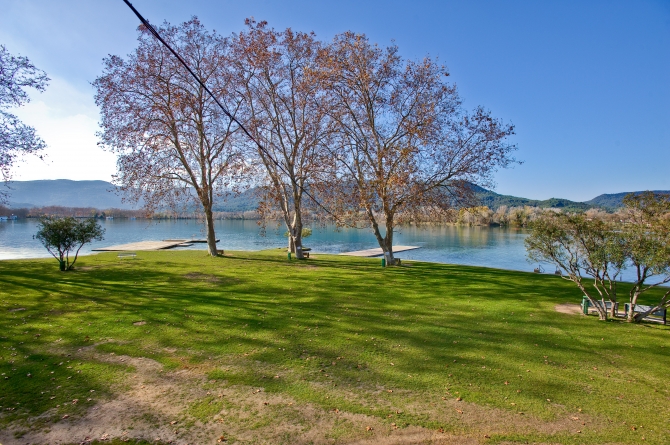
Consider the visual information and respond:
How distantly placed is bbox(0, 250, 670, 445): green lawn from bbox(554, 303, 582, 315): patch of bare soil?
10.0 inches

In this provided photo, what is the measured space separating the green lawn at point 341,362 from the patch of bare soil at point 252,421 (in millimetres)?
24

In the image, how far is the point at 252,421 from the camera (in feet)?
13.7

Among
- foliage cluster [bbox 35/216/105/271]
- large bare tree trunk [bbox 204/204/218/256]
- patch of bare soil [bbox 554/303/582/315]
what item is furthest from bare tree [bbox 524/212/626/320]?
large bare tree trunk [bbox 204/204/218/256]

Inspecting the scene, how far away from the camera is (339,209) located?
1875 centimetres

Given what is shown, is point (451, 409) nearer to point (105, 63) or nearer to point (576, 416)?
point (576, 416)

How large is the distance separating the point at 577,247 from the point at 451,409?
666cm

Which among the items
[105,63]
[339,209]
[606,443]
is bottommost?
[606,443]

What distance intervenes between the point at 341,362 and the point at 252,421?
2.03 meters

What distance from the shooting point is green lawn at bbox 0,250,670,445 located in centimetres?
420

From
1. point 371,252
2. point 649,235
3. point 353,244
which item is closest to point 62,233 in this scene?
point 649,235

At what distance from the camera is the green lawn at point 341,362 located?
4.20 metres

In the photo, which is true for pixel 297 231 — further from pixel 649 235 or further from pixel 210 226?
pixel 649 235

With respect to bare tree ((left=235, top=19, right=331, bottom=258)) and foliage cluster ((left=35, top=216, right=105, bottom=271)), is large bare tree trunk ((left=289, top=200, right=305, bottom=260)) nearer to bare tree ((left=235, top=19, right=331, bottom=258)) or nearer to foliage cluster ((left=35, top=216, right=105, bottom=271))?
bare tree ((left=235, top=19, right=331, bottom=258))

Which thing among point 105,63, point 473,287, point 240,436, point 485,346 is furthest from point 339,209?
point 240,436
